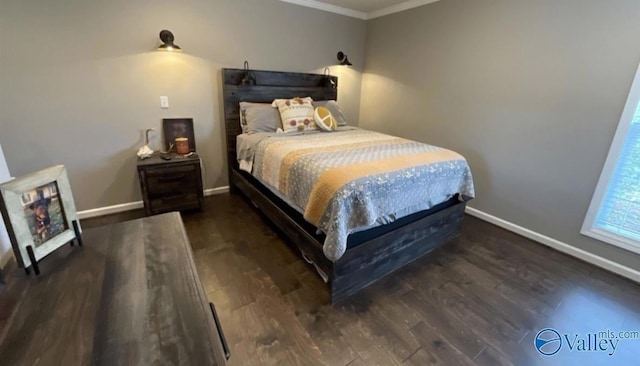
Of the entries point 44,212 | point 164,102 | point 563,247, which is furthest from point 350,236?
point 164,102

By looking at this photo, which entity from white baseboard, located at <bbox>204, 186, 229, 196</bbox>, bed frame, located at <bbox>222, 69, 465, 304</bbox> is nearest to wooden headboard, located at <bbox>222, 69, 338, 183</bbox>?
bed frame, located at <bbox>222, 69, 465, 304</bbox>

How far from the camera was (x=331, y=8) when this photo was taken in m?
3.67

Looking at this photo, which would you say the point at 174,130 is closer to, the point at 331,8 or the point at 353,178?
the point at 353,178

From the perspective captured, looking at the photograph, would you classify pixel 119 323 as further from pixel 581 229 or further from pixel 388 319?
pixel 581 229

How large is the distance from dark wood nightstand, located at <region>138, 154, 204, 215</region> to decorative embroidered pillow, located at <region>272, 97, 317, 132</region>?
1.05 m

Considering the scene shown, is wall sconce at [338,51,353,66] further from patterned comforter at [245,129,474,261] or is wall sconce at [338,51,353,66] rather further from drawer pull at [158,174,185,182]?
drawer pull at [158,174,185,182]

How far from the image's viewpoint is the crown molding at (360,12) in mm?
3371

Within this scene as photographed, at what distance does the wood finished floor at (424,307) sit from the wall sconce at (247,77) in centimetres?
A: 178

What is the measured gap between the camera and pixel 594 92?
2.18m

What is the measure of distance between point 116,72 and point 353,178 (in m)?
2.53

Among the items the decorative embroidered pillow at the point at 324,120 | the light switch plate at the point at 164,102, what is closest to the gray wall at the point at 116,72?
the light switch plate at the point at 164,102

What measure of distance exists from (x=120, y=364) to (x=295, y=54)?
361 centimetres

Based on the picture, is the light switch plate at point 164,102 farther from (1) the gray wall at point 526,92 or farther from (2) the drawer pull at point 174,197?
(1) the gray wall at point 526,92

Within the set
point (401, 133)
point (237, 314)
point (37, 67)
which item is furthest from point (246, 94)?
point (237, 314)
